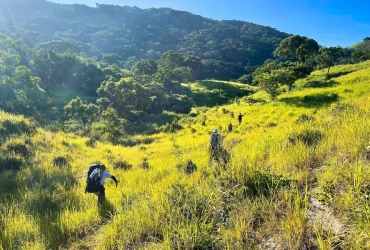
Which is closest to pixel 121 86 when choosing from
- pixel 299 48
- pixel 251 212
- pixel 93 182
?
pixel 93 182

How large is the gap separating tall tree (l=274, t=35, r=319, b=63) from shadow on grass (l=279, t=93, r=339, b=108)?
123ft

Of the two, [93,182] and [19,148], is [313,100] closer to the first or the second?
[93,182]

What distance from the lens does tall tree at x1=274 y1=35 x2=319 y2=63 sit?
61.0 meters

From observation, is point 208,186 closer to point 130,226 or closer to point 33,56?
point 130,226

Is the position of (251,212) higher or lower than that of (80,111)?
higher

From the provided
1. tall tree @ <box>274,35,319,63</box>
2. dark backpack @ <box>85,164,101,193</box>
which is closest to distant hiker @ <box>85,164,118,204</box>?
dark backpack @ <box>85,164,101,193</box>

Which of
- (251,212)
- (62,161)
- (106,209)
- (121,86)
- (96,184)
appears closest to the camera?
(251,212)

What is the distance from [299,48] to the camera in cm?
6050

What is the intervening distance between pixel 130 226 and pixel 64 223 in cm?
201

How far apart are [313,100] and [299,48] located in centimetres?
3911

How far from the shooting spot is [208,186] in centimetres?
493

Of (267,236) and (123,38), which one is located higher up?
(123,38)

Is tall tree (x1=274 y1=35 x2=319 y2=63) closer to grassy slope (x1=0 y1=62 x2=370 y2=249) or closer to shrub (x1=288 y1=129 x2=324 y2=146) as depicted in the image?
shrub (x1=288 y1=129 x2=324 y2=146)

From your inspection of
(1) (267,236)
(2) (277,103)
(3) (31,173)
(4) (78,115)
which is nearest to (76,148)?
(3) (31,173)
